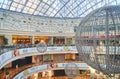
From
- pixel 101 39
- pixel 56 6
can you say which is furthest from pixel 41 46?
pixel 56 6

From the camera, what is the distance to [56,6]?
134ft

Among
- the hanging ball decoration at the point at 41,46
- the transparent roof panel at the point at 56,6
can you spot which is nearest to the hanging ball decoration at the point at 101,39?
the hanging ball decoration at the point at 41,46

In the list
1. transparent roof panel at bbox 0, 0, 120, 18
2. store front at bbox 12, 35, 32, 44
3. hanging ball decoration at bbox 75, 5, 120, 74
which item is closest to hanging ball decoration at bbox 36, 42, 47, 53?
hanging ball decoration at bbox 75, 5, 120, 74

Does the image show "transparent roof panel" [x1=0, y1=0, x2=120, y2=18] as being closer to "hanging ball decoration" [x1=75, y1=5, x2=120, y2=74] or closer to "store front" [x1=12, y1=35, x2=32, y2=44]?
"store front" [x1=12, y1=35, x2=32, y2=44]

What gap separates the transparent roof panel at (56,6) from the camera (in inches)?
1336

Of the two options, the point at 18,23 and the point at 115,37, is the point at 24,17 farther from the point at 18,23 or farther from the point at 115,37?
the point at 115,37

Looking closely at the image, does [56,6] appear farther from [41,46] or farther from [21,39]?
[41,46]

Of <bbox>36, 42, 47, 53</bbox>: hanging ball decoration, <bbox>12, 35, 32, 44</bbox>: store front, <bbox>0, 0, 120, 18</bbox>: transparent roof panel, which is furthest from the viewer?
<bbox>12, 35, 32, 44</bbox>: store front

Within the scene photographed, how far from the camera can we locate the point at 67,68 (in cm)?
2267

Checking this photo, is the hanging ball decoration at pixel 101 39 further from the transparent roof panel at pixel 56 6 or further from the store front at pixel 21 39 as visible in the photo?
the store front at pixel 21 39

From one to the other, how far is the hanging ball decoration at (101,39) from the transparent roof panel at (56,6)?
2517 centimetres

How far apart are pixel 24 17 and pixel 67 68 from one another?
16111 mm

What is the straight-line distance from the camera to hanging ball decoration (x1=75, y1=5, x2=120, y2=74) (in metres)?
7.21

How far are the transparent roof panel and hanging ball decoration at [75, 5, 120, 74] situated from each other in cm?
2517
